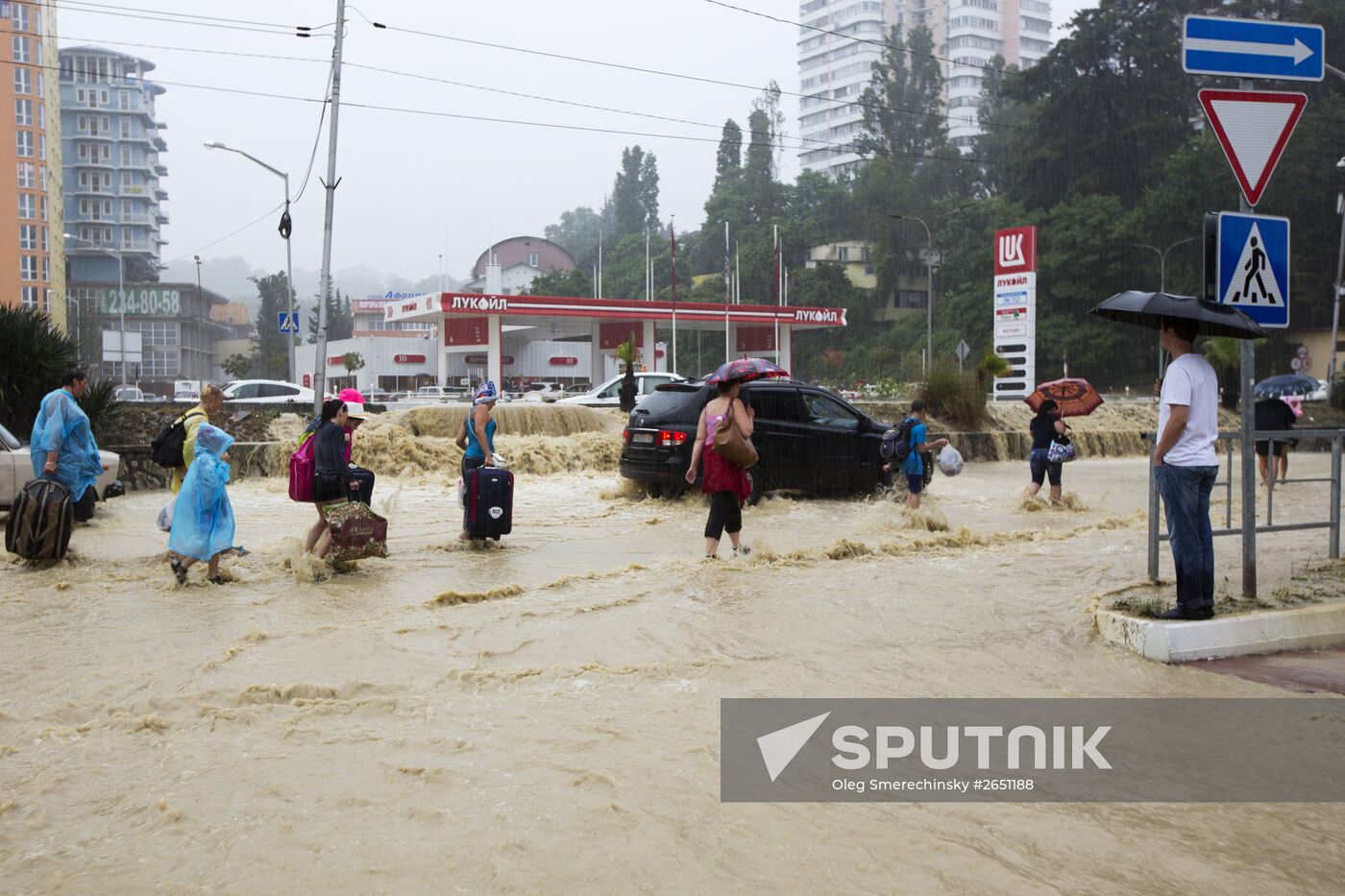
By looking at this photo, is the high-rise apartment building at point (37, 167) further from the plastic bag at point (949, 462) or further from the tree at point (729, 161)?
the plastic bag at point (949, 462)

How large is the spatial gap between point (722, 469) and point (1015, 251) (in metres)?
28.2

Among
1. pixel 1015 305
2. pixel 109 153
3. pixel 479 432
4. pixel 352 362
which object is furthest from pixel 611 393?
pixel 109 153

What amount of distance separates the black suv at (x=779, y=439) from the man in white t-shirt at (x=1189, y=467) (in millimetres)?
8181

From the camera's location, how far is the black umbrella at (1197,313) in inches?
255

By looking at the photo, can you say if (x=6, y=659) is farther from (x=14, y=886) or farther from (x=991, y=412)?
(x=991, y=412)

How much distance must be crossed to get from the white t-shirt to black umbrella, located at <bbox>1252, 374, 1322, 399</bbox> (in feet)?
34.3

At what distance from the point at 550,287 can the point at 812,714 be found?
86173 millimetres

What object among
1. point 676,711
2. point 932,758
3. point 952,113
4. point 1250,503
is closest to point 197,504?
point 676,711

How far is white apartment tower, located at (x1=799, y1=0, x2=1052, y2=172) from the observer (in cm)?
14350

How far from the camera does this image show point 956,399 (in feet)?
89.4

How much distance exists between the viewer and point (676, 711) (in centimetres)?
557

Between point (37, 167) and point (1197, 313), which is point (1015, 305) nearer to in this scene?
point (1197, 313)

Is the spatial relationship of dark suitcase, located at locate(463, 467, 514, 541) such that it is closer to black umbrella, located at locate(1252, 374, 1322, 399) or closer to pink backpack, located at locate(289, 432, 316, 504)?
pink backpack, located at locate(289, 432, 316, 504)

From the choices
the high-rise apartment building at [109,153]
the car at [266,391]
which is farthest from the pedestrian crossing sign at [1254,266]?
the high-rise apartment building at [109,153]
